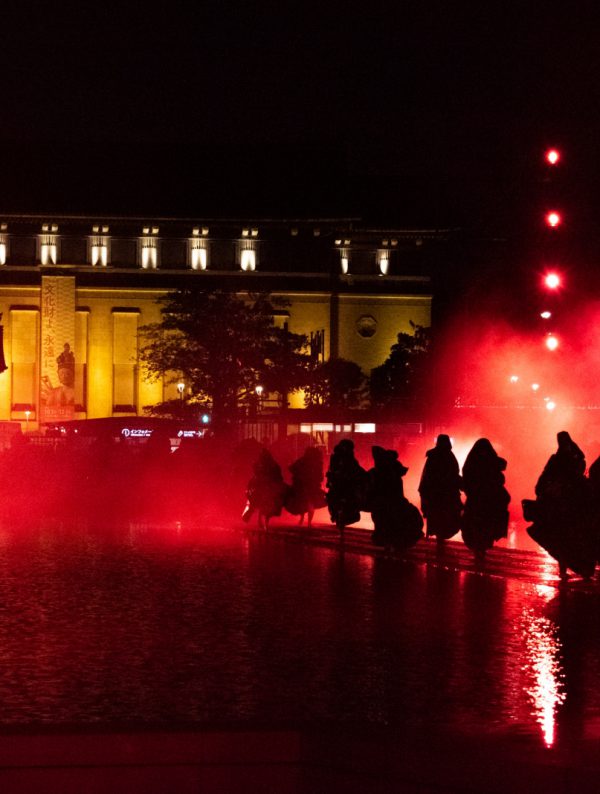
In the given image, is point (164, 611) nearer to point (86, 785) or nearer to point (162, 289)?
point (86, 785)

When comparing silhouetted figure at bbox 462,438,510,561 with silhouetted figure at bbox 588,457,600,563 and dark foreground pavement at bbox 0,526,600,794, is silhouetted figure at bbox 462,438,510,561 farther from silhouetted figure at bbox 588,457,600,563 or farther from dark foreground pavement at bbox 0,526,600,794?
dark foreground pavement at bbox 0,526,600,794

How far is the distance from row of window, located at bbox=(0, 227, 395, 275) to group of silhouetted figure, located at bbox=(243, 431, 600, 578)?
67433 mm

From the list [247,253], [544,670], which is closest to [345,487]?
[544,670]

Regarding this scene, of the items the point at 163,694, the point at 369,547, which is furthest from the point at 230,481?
the point at 163,694

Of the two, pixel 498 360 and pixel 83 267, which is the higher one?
pixel 83 267

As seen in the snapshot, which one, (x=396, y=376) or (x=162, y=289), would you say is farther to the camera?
(x=162, y=289)

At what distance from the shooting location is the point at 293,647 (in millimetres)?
11469

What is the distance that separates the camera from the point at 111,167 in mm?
95562

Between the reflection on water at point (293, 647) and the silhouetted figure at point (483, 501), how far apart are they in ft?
2.52

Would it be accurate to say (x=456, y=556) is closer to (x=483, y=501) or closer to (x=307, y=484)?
(x=483, y=501)

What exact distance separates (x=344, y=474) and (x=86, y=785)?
56.3ft

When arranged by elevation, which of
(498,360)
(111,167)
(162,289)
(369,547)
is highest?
(111,167)

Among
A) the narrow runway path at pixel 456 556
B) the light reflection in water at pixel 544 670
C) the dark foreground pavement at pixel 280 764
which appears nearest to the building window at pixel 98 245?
the narrow runway path at pixel 456 556

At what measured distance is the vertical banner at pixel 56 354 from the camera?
89188 mm
